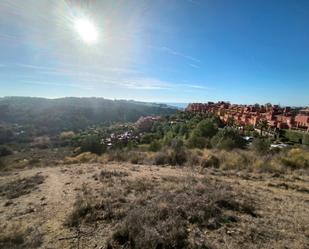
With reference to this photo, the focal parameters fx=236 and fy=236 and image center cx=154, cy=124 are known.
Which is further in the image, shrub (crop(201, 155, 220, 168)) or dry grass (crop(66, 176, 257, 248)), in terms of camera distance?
shrub (crop(201, 155, 220, 168))

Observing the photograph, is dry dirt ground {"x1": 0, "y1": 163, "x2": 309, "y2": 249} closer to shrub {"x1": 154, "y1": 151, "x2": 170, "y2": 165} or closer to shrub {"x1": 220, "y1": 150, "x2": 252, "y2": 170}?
shrub {"x1": 220, "y1": 150, "x2": 252, "y2": 170}

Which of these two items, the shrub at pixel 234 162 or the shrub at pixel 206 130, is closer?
the shrub at pixel 234 162

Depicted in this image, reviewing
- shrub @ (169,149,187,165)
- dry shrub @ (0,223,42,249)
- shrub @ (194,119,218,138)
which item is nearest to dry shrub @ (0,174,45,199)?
dry shrub @ (0,223,42,249)

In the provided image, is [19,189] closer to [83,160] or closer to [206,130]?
[83,160]

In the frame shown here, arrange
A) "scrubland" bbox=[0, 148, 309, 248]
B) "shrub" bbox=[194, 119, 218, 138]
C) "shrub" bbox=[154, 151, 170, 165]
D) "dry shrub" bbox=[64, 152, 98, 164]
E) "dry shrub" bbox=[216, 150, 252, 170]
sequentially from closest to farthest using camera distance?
"scrubland" bbox=[0, 148, 309, 248] < "dry shrub" bbox=[216, 150, 252, 170] < "shrub" bbox=[154, 151, 170, 165] < "dry shrub" bbox=[64, 152, 98, 164] < "shrub" bbox=[194, 119, 218, 138]

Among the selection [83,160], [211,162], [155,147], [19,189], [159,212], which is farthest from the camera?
[155,147]

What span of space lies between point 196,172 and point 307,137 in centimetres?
3713

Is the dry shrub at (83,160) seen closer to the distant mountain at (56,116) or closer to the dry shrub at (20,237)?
the dry shrub at (20,237)

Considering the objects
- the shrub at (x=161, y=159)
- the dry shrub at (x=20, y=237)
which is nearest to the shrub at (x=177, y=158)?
the shrub at (x=161, y=159)

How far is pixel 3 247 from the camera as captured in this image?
4.61 meters

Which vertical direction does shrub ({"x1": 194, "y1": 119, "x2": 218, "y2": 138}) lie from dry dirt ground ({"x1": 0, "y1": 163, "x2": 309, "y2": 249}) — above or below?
below

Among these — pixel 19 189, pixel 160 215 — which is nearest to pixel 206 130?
pixel 19 189

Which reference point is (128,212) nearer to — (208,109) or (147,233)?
(147,233)

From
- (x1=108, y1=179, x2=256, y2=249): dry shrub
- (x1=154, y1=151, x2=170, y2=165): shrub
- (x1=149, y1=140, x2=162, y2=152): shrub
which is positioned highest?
(x1=108, y1=179, x2=256, y2=249): dry shrub
